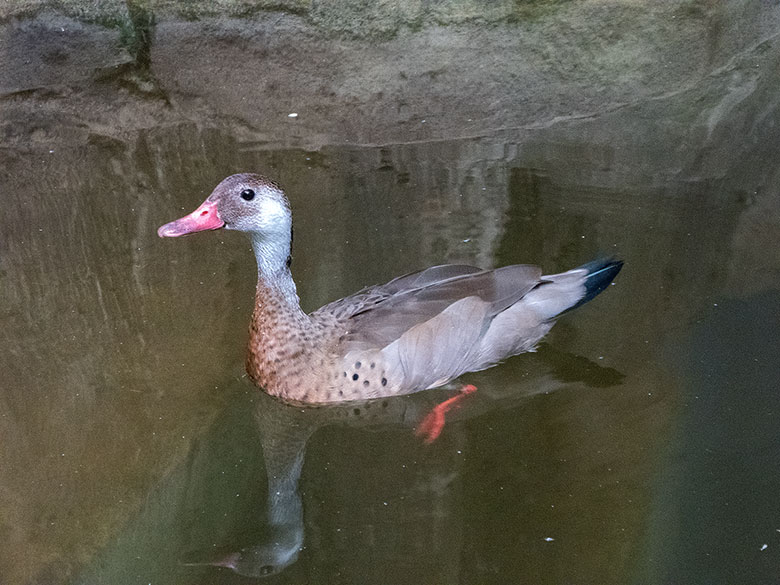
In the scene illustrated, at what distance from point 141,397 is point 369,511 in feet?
4.17

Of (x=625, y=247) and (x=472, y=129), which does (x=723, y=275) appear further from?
(x=472, y=129)

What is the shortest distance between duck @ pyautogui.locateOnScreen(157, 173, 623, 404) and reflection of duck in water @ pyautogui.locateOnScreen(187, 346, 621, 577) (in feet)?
0.23

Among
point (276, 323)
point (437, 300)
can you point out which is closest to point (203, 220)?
point (276, 323)

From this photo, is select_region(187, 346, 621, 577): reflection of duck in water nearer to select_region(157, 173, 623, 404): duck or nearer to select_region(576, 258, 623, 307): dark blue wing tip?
select_region(157, 173, 623, 404): duck

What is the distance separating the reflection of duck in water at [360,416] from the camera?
13.2 ft

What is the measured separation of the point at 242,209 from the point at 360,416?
1085mm

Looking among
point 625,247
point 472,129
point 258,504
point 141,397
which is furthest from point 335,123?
point 258,504

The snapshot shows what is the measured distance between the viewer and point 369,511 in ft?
12.8

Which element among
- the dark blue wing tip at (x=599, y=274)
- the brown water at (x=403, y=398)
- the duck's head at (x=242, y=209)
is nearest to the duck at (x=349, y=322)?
the duck's head at (x=242, y=209)

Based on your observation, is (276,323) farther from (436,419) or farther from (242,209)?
(436,419)

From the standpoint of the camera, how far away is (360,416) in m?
4.44

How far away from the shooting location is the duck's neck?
4.40 metres

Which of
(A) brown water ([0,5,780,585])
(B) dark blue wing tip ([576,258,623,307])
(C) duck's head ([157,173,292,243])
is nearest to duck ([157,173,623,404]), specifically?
(C) duck's head ([157,173,292,243])

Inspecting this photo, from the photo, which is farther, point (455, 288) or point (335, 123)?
point (335, 123)
